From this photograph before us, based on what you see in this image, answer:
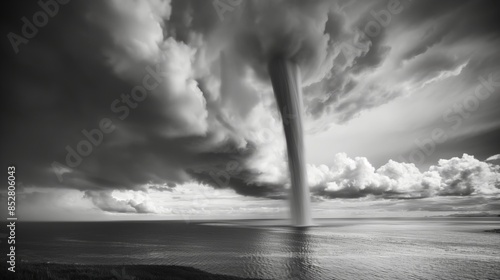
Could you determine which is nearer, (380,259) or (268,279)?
(268,279)

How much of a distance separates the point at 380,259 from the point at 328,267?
18094mm

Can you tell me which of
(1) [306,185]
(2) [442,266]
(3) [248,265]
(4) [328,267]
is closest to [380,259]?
(2) [442,266]

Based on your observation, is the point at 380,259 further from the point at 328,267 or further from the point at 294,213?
the point at 294,213

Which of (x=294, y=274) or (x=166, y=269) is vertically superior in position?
(x=166, y=269)

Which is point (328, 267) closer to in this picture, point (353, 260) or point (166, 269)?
point (353, 260)

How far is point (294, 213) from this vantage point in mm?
124375

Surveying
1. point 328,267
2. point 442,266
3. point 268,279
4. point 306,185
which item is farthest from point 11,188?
point 306,185

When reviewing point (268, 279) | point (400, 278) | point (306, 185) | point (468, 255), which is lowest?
point (468, 255)

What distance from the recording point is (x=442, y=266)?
54.4 meters

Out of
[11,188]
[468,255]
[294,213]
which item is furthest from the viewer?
[294,213]

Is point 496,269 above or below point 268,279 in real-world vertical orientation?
below

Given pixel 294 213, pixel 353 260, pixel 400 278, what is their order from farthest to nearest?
1. pixel 294 213
2. pixel 353 260
3. pixel 400 278

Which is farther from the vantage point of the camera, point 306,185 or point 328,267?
point 306,185

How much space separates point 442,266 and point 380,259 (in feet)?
39.4
